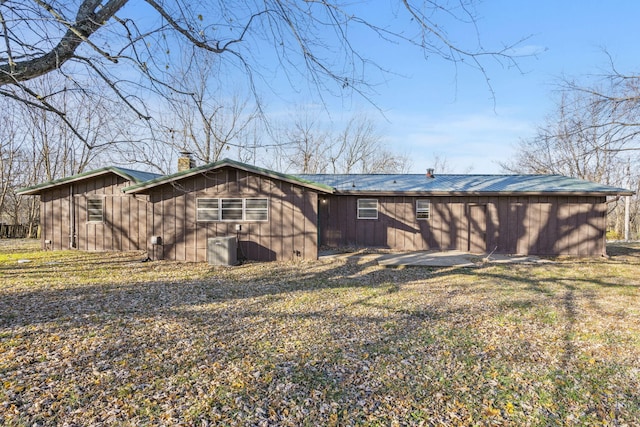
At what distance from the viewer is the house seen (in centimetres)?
1067

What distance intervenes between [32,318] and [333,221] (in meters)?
9.50

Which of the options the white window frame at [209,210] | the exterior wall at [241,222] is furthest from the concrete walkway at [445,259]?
the white window frame at [209,210]

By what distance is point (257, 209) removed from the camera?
10695 millimetres

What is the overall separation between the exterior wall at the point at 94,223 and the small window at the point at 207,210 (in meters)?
3.48

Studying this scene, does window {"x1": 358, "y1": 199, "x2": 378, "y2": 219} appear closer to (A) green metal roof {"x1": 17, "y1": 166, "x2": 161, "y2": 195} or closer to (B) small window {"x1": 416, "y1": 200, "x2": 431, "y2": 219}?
(B) small window {"x1": 416, "y1": 200, "x2": 431, "y2": 219}

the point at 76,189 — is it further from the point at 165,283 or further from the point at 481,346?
the point at 481,346

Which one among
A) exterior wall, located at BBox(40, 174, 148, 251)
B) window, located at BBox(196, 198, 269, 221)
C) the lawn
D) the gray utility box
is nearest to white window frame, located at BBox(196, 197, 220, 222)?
window, located at BBox(196, 198, 269, 221)

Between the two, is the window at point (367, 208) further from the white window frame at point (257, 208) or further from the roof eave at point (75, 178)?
the roof eave at point (75, 178)

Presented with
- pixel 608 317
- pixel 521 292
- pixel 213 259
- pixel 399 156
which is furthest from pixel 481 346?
pixel 399 156

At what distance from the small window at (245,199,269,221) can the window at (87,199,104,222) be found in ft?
20.8

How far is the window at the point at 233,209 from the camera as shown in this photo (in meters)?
10.7

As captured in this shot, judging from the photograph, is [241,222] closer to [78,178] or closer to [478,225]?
[78,178]

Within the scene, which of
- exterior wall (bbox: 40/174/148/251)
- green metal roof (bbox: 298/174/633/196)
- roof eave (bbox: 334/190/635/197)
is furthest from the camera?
exterior wall (bbox: 40/174/148/251)

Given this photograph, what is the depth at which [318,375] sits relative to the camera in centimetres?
345
